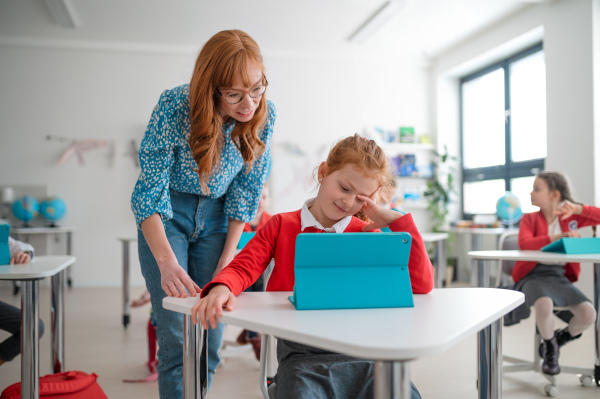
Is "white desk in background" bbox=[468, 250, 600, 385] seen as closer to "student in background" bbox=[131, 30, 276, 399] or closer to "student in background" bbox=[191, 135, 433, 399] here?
"student in background" bbox=[191, 135, 433, 399]

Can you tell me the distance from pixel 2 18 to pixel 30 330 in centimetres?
490

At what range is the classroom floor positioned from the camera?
233 cm

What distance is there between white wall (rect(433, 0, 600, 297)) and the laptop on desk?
381cm

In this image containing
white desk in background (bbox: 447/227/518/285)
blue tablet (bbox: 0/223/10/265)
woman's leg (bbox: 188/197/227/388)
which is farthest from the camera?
white desk in background (bbox: 447/227/518/285)

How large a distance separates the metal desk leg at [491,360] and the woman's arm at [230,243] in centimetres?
71

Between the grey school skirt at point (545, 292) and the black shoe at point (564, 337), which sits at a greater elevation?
the grey school skirt at point (545, 292)

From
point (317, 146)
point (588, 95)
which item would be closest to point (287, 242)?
point (588, 95)

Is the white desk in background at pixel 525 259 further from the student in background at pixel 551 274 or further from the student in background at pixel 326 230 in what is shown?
the student in background at pixel 326 230

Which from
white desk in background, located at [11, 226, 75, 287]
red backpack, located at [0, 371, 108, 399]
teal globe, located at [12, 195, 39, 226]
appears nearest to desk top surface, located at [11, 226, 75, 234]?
white desk in background, located at [11, 226, 75, 287]

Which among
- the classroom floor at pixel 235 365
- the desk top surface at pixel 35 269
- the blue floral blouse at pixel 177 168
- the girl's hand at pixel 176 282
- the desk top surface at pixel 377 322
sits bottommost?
the classroom floor at pixel 235 365

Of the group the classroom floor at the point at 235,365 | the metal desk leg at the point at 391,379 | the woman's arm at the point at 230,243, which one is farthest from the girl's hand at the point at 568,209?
the metal desk leg at the point at 391,379

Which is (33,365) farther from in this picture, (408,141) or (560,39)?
(408,141)

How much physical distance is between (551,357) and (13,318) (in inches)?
94.8

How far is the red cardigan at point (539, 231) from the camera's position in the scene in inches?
103
